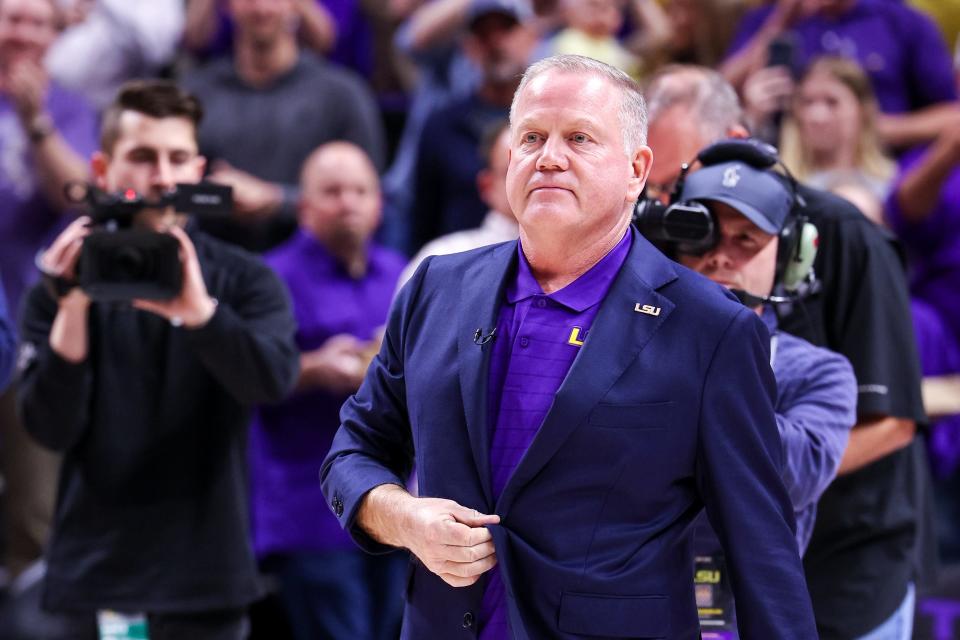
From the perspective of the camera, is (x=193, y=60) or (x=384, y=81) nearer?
(x=193, y=60)

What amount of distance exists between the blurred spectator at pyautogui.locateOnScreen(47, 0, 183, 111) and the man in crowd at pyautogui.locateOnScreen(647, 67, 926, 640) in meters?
4.29

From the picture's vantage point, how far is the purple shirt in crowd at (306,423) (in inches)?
204

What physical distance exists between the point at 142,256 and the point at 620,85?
174 cm

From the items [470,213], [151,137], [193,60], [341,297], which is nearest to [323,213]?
[341,297]

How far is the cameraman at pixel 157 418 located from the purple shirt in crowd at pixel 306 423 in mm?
1187

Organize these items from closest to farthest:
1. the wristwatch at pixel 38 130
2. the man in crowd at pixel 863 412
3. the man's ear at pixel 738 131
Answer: the man in crowd at pixel 863 412, the man's ear at pixel 738 131, the wristwatch at pixel 38 130

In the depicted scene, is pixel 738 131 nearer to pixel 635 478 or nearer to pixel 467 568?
pixel 635 478

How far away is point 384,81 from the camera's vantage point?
26.5 feet

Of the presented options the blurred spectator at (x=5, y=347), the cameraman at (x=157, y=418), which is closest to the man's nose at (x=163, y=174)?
the cameraman at (x=157, y=418)

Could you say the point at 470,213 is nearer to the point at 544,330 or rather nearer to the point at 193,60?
the point at 193,60

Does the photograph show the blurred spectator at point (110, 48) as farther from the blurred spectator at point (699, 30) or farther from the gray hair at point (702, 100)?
the gray hair at point (702, 100)

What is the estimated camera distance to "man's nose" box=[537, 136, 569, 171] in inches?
94.8

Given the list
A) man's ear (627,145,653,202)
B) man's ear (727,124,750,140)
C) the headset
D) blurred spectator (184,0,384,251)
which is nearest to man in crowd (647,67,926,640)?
man's ear (727,124,750,140)

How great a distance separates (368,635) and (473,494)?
9.29 feet
